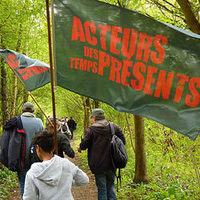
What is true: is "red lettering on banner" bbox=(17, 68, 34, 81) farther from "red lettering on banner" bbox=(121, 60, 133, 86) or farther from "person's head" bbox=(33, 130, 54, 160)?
"red lettering on banner" bbox=(121, 60, 133, 86)

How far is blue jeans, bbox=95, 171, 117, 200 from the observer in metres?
4.40

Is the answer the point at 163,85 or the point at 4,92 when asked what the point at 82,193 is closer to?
the point at 4,92

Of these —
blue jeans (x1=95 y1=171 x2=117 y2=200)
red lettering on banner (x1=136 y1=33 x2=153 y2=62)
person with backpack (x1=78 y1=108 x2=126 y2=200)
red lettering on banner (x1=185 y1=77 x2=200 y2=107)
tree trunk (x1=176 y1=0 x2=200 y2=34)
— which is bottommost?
blue jeans (x1=95 y1=171 x2=117 y2=200)

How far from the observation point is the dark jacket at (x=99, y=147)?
14.4 feet

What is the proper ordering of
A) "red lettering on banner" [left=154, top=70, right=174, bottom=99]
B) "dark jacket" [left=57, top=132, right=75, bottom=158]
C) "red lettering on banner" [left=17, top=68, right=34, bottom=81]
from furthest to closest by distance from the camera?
"red lettering on banner" [left=17, top=68, right=34, bottom=81] < "dark jacket" [left=57, top=132, right=75, bottom=158] < "red lettering on banner" [left=154, top=70, right=174, bottom=99]

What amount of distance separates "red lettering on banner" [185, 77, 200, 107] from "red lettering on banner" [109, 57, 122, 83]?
752mm

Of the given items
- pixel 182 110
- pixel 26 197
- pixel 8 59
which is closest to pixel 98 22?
pixel 182 110

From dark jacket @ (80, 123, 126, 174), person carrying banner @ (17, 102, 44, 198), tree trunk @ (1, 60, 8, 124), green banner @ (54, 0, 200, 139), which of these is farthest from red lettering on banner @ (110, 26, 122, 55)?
tree trunk @ (1, 60, 8, 124)

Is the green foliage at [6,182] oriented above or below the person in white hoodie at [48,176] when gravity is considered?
below

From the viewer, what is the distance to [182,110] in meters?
2.37

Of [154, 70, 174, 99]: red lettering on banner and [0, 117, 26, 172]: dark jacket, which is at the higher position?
[154, 70, 174, 99]: red lettering on banner

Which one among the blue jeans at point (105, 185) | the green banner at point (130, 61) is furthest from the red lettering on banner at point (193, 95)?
the blue jeans at point (105, 185)

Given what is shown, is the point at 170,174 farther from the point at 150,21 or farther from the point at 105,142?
the point at 150,21

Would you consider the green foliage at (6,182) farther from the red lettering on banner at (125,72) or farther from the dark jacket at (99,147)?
the red lettering on banner at (125,72)
